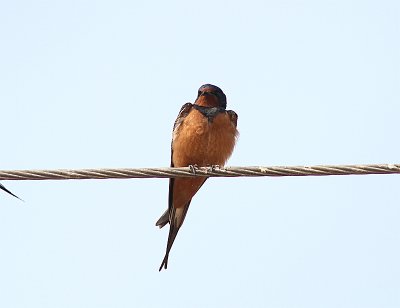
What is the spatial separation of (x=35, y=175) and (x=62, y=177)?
0.56 ft

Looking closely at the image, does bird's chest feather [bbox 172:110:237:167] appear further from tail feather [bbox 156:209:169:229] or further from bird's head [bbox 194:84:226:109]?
tail feather [bbox 156:209:169:229]

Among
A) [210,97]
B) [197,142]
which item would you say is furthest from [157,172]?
[210,97]

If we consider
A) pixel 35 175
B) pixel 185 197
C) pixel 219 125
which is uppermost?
pixel 219 125

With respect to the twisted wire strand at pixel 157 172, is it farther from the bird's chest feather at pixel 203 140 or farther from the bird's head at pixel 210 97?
the bird's head at pixel 210 97

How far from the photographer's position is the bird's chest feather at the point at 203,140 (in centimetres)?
808

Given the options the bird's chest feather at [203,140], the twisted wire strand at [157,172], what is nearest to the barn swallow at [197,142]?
the bird's chest feather at [203,140]

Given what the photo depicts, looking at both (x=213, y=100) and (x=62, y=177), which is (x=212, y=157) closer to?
(x=213, y=100)

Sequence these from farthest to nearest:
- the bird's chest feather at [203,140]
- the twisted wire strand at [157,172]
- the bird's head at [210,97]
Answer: the bird's head at [210,97], the bird's chest feather at [203,140], the twisted wire strand at [157,172]

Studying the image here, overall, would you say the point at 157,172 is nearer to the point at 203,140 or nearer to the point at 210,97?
the point at 203,140

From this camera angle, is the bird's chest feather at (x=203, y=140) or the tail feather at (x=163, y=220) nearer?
the bird's chest feather at (x=203, y=140)

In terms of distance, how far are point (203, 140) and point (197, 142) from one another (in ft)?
0.19

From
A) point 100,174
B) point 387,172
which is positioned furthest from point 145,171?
point 387,172

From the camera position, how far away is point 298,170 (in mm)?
5719

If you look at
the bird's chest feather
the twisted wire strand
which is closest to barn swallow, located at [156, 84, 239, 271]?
the bird's chest feather
